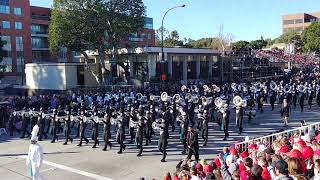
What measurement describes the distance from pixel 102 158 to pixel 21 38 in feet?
182

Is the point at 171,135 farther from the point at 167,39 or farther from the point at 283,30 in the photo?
the point at 283,30

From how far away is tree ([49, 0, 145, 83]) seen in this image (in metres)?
40.4

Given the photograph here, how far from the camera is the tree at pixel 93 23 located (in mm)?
40375

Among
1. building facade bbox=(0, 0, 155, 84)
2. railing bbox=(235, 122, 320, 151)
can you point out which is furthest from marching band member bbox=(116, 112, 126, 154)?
building facade bbox=(0, 0, 155, 84)

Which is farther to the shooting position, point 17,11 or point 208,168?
point 17,11

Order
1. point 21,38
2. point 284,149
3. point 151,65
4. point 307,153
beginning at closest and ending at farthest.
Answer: point 307,153 → point 284,149 → point 151,65 → point 21,38

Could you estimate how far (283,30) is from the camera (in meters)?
125

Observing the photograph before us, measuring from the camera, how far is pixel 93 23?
40.8 meters

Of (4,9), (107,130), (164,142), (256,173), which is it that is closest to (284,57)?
(107,130)

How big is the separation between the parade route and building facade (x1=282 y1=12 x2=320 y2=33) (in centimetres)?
10741

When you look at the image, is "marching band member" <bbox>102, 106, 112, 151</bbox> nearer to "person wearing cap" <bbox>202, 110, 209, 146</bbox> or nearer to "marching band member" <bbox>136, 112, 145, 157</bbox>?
"marching band member" <bbox>136, 112, 145, 157</bbox>

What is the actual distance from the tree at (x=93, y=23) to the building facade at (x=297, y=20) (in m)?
88.0

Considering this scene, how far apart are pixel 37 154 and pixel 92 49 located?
108ft

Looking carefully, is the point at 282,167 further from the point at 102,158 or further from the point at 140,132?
the point at 102,158
